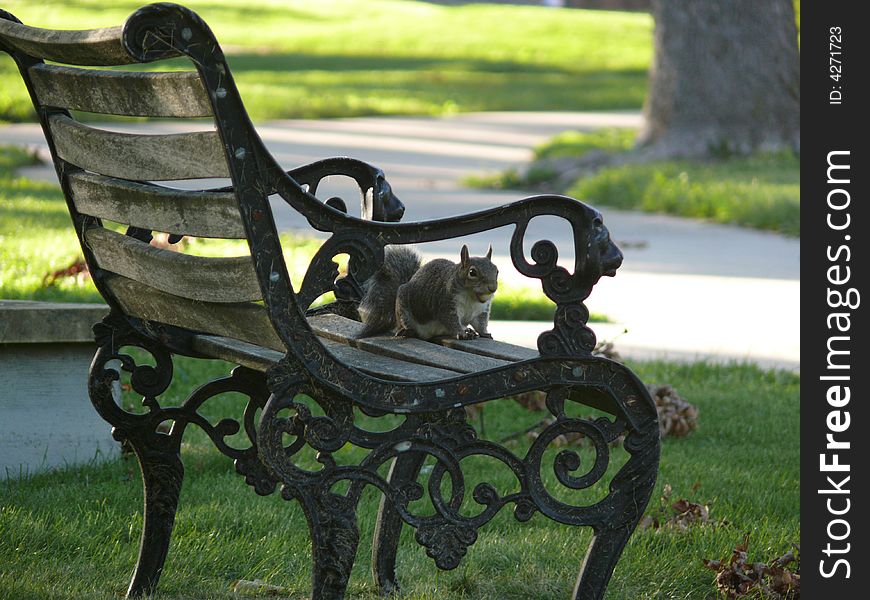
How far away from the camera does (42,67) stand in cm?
318

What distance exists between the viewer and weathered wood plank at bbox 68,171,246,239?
277 centimetres

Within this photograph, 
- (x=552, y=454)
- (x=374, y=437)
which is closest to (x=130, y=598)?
(x=374, y=437)

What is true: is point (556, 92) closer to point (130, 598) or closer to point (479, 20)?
point (479, 20)

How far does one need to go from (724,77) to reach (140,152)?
1133 centimetres

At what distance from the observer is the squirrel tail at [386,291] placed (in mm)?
3645

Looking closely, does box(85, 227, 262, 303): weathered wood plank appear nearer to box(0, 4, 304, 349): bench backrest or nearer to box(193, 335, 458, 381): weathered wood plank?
box(0, 4, 304, 349): bench backrest

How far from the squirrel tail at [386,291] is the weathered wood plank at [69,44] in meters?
1.00

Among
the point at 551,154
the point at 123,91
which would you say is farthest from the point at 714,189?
the point at 123,91

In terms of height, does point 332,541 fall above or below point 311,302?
below

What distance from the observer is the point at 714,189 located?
11.7 m

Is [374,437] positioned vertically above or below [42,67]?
below

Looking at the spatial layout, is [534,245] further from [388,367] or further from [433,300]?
[433,300]

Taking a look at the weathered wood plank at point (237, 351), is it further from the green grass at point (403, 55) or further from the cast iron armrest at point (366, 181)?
the green grass at point (403, 55)
